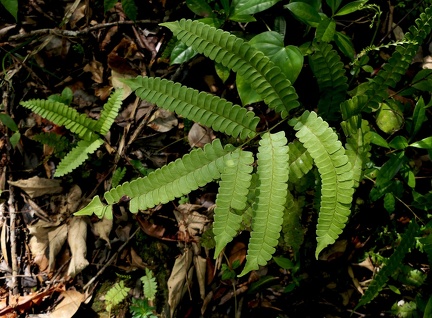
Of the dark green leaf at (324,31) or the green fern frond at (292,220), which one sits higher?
the dark green leaf at (324,31)

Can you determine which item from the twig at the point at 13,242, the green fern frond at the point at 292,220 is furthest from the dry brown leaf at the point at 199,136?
the twig at the point at 13,242

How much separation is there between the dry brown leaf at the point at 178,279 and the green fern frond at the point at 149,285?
109 millimetres

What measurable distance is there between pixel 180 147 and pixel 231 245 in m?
0.80

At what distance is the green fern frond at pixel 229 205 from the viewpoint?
1616mm

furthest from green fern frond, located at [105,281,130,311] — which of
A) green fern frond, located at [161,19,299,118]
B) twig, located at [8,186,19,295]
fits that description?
green fern frond, located at [161,19,299,118]

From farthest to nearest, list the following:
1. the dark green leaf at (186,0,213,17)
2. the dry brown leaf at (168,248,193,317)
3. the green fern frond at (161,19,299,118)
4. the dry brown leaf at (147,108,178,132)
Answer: the dry brown leaf at (147,108,178,132), the dry brown leaf at (168,248,193,317), the dark green leaf at (186,0,213,17), the green fern frond at (161,19,299,118)

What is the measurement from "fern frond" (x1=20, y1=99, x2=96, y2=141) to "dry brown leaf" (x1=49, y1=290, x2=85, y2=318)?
44.4 inches

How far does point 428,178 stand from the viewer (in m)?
2.51

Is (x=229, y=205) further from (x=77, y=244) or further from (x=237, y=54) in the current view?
(x=77, y=244)

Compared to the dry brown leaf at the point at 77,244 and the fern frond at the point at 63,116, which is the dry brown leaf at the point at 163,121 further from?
the dry brown leaf at the point at 77,244

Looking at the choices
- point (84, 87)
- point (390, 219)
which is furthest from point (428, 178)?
point (84, 87)

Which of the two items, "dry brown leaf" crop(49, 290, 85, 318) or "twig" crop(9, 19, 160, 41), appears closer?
"dry brown leaf" crop(49, 290, 85, 318)

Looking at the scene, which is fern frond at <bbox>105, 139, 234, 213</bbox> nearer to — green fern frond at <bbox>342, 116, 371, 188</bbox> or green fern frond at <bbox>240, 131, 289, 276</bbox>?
green fern frond at <bbox>240, 131, 289, 276</bbox>

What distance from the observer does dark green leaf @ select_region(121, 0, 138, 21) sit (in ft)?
8.79
